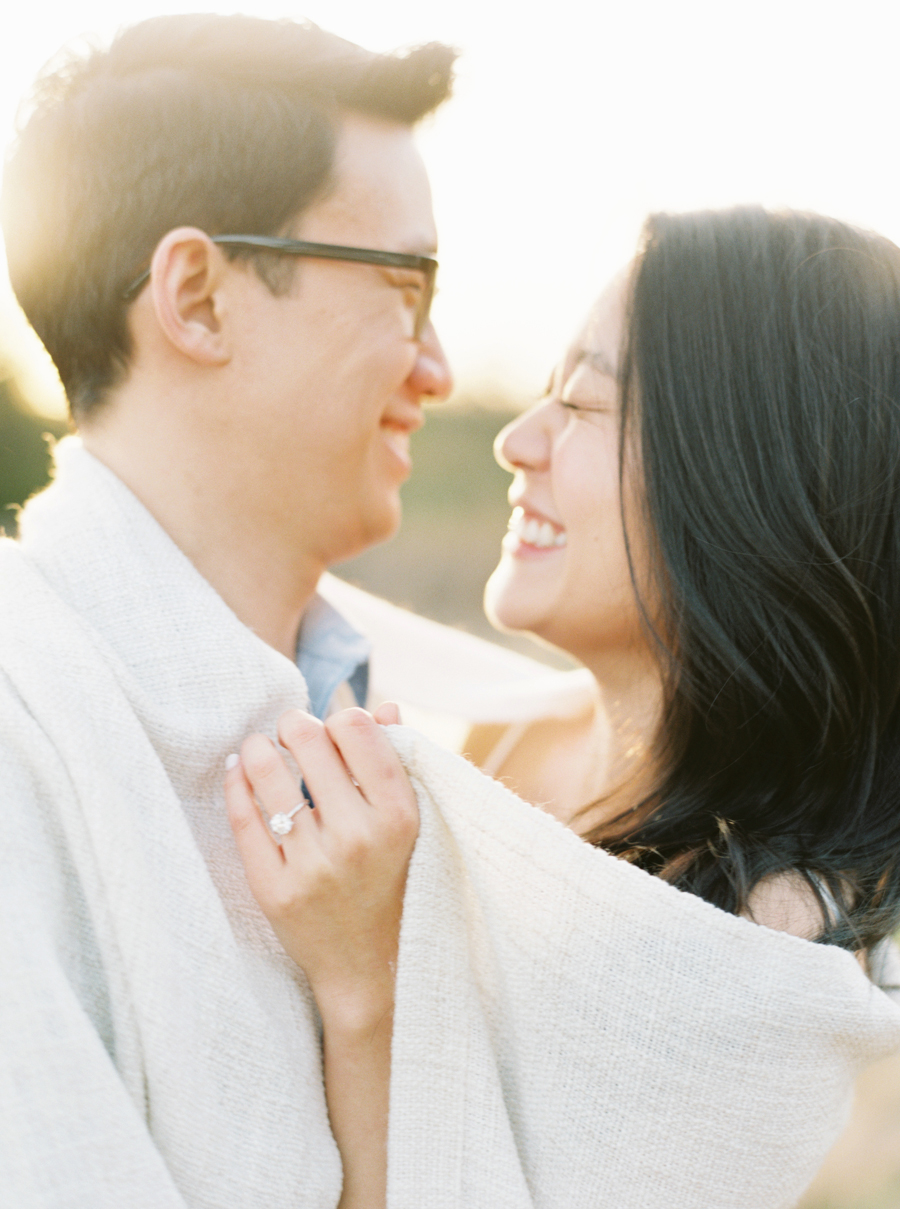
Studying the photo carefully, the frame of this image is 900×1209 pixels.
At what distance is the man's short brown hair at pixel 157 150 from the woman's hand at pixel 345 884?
1068mm

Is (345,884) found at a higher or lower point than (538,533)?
lower

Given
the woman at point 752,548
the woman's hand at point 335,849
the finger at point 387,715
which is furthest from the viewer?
the woman at point 752,548

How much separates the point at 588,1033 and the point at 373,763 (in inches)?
21.5

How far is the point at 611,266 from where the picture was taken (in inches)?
93.5

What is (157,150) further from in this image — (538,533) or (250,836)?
(250,836)

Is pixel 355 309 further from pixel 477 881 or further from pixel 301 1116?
pixel 301 1116

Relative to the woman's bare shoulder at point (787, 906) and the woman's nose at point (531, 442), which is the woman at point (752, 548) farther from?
the woman's nose at point (531, 442)

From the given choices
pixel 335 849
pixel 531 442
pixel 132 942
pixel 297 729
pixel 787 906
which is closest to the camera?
pixel 132 942

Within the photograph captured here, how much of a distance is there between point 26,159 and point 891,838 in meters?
2.40

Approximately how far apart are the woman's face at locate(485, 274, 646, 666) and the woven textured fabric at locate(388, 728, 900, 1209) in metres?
0.81

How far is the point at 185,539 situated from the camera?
2.12 meters

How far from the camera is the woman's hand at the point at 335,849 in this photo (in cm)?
156

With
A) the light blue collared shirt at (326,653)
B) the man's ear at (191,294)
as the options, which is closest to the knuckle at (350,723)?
the light blue collared shirt at (326,653)

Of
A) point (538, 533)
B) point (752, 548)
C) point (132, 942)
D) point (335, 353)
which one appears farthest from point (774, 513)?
point (132, 942)
